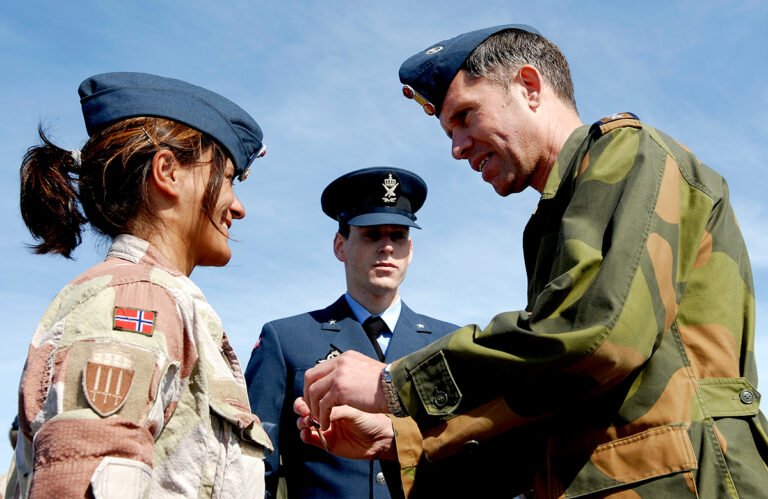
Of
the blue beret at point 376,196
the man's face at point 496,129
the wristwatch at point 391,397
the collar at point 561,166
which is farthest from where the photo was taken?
the blue beret at point 376,196

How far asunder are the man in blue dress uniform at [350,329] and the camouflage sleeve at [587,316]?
8.95ft

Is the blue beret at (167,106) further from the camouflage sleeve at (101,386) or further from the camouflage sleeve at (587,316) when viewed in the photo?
the camouflage sleeve at (587,316)

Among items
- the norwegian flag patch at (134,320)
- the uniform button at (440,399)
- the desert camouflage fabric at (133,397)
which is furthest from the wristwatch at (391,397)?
the norwegian flag patch at (134,320)

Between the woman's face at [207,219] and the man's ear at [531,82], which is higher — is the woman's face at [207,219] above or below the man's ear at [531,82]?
below

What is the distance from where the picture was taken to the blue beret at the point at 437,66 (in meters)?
3.60

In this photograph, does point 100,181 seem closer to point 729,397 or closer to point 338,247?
point 729,397

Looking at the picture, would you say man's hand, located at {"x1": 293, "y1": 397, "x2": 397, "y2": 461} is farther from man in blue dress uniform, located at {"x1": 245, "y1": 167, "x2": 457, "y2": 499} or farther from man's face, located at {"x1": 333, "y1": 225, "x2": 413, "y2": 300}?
man's face, located at {"x1": 333, "y1": 225, "x2": 413, "y2": 300}

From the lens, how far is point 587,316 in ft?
7.42

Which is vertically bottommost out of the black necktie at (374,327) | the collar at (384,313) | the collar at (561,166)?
the collar at (561,166)

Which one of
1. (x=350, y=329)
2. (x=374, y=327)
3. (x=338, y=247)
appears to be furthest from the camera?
(x=338, y=247)

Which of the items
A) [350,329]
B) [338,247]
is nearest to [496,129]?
[350,329]

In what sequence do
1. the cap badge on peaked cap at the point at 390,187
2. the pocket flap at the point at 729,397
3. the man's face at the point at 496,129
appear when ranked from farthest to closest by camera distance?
1. the cap badge on peaked cap at the point at 390,187
2. the man's face at the point at 496,129
3. the pocket flap at the point at 729,397

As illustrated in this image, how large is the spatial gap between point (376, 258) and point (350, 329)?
54 centimetres

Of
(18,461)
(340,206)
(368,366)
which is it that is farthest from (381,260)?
(18,461)
